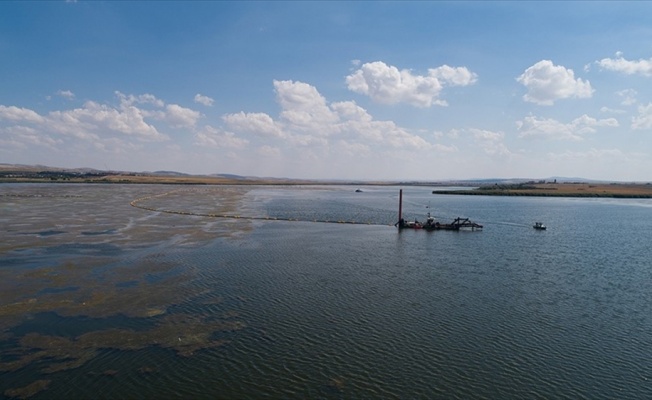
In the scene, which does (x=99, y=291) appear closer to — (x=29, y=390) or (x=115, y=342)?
(x=115, y=342)

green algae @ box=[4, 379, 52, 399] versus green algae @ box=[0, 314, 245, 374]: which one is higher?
green algae @ box=[0, 314, 245, 374]

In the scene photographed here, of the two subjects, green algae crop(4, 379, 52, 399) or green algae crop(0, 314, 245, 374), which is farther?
green algae crop(0, 314, 245, 374)

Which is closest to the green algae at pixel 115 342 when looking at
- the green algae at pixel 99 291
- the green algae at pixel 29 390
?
the green algae at pixel 99 291

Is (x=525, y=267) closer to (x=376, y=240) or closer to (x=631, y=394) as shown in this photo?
(x=376, y=240)

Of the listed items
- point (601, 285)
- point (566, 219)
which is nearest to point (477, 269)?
point (601, 285)

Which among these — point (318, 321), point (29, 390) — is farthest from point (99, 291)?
point (318, 321)

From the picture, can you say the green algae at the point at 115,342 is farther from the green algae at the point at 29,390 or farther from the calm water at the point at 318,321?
the green algae at the point at 29,390

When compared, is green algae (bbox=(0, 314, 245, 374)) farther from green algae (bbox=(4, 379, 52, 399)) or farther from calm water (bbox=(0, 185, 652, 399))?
green algae (bbox=(4, 379, 52, 399))

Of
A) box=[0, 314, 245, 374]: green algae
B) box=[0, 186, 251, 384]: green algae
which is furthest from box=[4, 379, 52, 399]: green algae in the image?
box=[0, 314, 245, 374]: green algae
